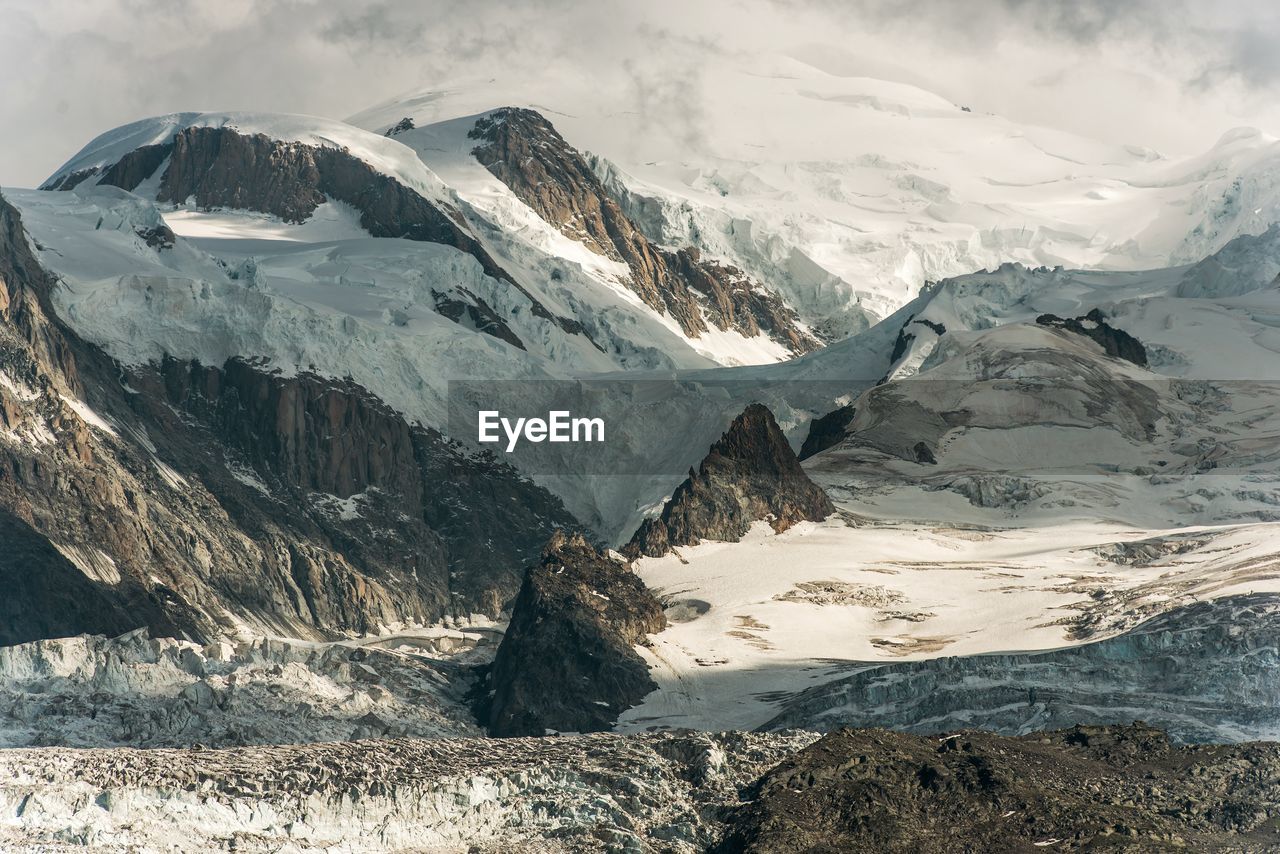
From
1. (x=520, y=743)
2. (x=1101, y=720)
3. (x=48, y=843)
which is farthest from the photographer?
(x=1101, y=720)

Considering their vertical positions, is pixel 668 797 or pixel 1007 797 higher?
pixel 668 797

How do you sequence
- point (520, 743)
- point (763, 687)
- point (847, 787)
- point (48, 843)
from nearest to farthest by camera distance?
point (48, 843) → point (847, 787) → point (520, 743) → point (763, 687)

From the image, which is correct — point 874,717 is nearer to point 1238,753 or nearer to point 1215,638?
point 1215,638

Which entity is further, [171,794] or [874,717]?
[874,717]

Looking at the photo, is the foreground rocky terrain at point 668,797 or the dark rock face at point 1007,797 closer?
the foreground rocky terrain at point 668,797

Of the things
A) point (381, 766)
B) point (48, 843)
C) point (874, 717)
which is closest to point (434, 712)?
point (874, 717)

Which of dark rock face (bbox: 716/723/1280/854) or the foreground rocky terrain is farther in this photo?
dark rock face (bbox: 716/723/1280/854)

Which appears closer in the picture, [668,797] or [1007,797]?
[1007,797]
